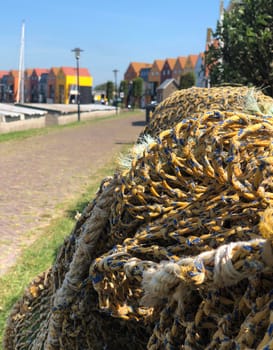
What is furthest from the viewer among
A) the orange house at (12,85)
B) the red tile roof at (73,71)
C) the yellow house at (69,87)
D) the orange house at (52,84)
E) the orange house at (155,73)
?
the orange house at (12,85)

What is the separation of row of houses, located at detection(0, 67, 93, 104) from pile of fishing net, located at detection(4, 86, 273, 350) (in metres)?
67.9

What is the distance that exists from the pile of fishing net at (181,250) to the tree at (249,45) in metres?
5.54

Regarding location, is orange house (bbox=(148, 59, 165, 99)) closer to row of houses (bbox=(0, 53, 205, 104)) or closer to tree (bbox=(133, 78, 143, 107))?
row of houses (bbox=(0, 53, 205, 104))

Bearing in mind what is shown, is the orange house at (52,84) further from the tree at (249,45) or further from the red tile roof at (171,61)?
the tree at (249,45)

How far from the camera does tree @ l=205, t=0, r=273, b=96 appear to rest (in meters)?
6.93

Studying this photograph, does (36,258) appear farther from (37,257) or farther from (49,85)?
(49,85)

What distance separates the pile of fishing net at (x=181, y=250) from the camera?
1102 mm

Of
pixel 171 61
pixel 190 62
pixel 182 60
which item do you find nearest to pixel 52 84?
pixel 171 61

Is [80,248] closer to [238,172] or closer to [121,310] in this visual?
[121,310]

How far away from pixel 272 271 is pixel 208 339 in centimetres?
Answer: 27

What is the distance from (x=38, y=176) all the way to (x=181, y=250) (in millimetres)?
10940

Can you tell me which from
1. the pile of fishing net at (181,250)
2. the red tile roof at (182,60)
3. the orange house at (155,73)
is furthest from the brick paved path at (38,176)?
the orange house at (155,73)

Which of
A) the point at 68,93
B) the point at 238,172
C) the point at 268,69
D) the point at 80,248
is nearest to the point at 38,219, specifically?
the point at 268,69

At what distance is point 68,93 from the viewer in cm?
7588
